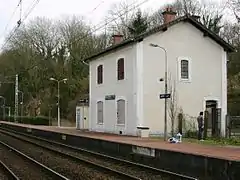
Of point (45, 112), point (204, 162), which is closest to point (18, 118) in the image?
point (45, 112)

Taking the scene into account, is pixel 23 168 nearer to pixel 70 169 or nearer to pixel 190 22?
pixel 70 169

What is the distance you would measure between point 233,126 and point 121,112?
7.87 m

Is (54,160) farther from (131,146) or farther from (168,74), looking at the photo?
(168,74)

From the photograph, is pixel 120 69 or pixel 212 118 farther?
pixel 120 69

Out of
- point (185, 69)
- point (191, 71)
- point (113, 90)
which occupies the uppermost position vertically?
point (185, 69)

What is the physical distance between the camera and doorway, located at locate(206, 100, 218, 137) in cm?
2964

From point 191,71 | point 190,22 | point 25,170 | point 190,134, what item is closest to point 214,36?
point 190,22

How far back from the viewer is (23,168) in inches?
667

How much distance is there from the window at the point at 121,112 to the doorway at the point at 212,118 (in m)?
5.87

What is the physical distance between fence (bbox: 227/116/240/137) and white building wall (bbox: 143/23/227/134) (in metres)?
2.57

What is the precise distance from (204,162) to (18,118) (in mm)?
62202

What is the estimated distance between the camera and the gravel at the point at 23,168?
1455cm

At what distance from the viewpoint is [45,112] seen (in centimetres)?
7519

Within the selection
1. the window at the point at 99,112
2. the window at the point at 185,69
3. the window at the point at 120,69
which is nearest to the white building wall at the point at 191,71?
the window at the point at 185,69
